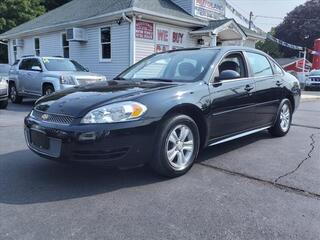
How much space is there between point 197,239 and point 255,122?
3.20 m

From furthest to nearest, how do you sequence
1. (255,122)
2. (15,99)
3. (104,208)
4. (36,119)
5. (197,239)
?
(15,99) → (255,122) → (36,119) → (104,208) → (197,239)

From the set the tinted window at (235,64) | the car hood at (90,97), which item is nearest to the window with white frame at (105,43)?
the tinted window at (235,64)

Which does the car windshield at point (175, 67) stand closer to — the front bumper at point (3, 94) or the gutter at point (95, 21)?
the front bumper at point (3, 94)

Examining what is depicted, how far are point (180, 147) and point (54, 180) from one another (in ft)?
4.90

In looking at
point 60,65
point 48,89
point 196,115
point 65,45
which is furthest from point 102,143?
point 65,45

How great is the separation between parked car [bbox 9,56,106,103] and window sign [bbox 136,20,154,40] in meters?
3.86

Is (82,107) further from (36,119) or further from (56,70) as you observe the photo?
(56,70)

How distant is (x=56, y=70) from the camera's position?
1123cm

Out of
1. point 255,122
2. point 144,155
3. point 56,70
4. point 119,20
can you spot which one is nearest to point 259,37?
point 119,20

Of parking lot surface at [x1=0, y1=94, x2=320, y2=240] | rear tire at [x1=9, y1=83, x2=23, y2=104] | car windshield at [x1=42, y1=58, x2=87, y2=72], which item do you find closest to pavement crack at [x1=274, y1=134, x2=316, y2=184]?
parking lot surface at [x1=0, y1=94, x2=320, y2=240]

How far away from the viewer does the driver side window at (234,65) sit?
498 centimetres

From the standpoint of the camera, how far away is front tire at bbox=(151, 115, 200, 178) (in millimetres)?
3971

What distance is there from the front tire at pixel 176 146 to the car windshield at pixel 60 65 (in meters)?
7.92

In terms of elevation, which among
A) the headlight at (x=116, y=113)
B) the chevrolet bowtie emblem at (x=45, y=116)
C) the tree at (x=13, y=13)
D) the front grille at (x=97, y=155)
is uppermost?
the tree at (x=13, y=13)
